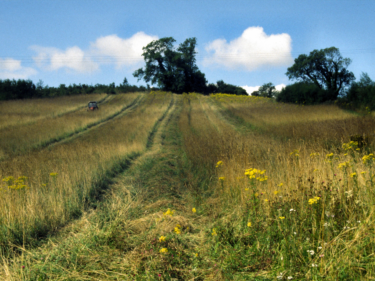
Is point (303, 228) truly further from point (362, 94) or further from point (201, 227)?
point (362, 94)

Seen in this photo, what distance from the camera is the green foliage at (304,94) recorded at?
93.6 feet

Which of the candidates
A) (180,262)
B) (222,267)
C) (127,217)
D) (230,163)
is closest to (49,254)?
(127,217)

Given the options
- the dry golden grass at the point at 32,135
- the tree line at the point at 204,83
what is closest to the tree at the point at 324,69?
the tree line at the point at 204,83

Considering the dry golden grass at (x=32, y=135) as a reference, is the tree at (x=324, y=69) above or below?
Result: above

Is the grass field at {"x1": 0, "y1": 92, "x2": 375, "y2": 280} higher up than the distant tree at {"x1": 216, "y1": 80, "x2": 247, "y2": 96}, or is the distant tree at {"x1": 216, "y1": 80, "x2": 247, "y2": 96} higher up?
the distant tree at {"x1": 216, "y1": 80, "x2": 247, "y2": 96}

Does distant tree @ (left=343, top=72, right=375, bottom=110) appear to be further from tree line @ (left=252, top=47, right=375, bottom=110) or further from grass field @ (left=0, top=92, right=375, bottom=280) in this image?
grass field @ (left=0, top=92, right=375, bottom=280)

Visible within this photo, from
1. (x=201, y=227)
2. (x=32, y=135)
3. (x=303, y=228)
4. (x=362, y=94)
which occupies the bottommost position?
(x=201, y=227)

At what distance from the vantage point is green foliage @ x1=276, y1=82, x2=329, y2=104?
28.5m

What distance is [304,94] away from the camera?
29.3 meters

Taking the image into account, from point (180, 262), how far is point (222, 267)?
0.52 m

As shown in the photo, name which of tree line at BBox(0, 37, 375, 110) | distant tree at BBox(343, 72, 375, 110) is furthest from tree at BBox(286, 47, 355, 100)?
distant tree at BBox(343, 72, 375, 110)

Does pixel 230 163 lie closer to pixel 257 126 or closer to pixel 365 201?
pixel 365 201

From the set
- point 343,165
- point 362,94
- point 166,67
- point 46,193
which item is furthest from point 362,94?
point 166,67

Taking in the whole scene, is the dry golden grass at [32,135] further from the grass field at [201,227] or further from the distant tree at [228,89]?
the distant tree at [228,89]
